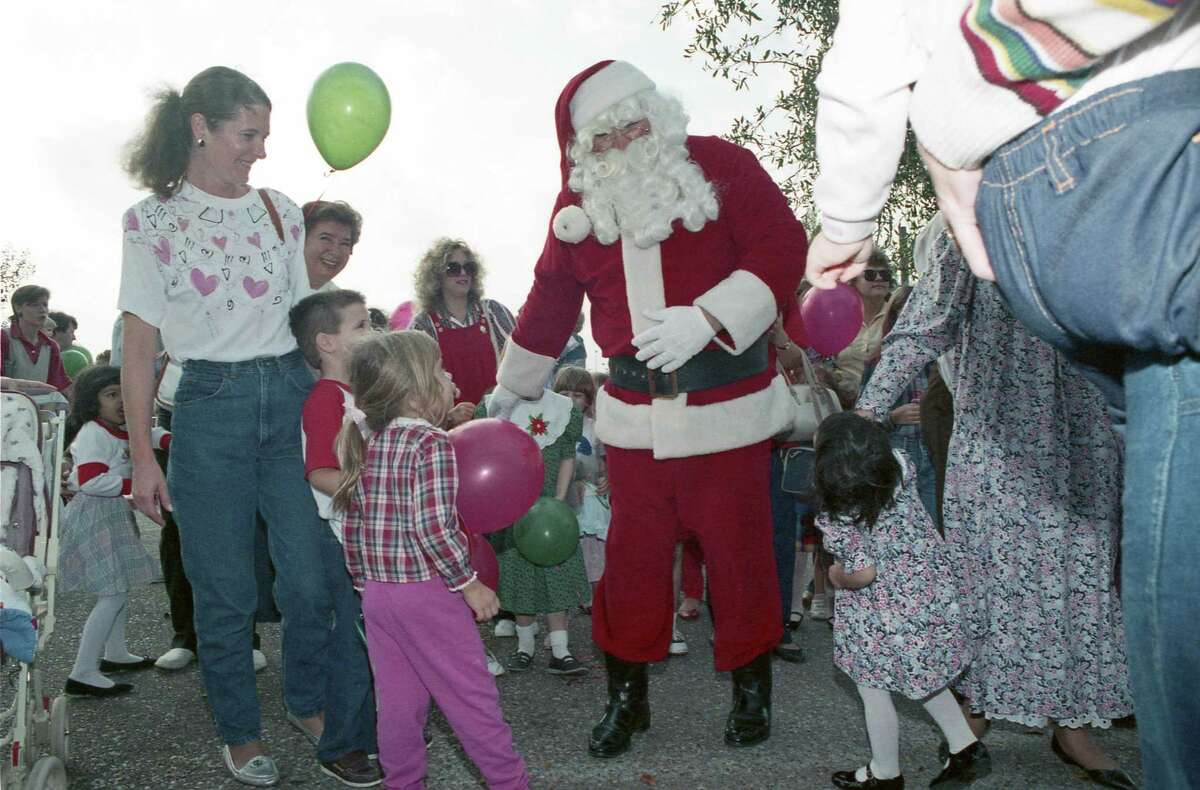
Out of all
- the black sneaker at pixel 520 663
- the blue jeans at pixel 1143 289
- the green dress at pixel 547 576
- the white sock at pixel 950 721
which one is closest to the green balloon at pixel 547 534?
the green dress at pixel 547 576

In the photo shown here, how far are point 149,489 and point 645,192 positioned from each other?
1.83 metres

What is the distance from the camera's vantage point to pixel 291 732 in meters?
3.88

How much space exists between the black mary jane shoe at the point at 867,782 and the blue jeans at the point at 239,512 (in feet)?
5.47

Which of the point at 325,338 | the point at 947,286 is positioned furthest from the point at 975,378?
the point at 325,338

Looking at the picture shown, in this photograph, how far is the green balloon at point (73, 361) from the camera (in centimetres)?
1079

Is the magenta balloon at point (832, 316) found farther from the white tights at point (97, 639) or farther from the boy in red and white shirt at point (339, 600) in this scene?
the white tights at point (97, 639)

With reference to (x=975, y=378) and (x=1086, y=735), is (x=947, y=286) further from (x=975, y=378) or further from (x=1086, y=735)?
(x=1086, y=735)

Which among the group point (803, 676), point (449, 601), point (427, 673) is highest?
point (449, 601)

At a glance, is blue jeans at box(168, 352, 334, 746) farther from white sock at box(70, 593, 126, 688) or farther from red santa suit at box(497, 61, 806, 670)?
white sock at box(70, 593, 126, 688)

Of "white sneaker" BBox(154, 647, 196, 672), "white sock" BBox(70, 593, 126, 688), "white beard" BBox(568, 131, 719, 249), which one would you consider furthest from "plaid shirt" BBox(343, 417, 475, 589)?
"white sneaker" BBox(154, 647, 196, 672)

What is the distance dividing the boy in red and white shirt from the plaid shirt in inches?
14.8

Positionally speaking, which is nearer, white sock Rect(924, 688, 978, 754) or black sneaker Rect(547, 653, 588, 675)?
white sock Rect(924, 688, 978, 754)

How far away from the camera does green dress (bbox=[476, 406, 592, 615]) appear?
4.79 meters

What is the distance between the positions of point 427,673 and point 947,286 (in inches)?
74.9
